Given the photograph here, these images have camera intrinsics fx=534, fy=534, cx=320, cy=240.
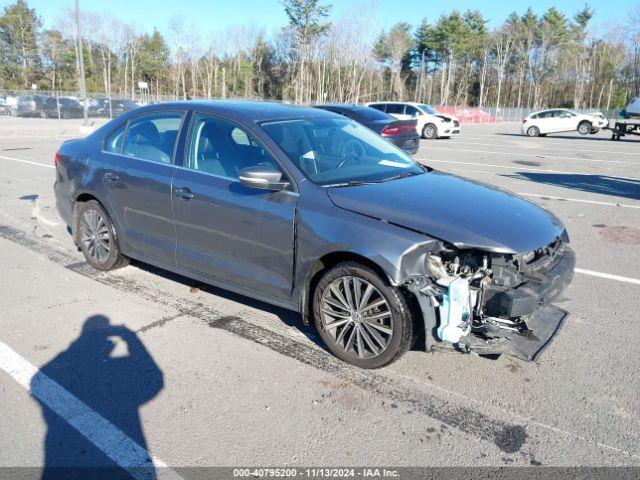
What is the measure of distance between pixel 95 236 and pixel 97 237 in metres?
0.04

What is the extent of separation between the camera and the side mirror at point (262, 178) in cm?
360

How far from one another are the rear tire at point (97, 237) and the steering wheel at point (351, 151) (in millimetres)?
2317

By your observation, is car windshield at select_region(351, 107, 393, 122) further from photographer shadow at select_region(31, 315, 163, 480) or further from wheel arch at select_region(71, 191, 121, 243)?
photographer shadow at select_region(31, 315, 163, 480)

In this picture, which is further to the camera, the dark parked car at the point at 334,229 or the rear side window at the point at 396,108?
the rear side window at the point at 396,108

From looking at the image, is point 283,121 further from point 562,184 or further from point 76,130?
point 76,130

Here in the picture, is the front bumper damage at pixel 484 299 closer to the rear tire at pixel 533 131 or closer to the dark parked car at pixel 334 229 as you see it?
the dark parked car at pixel 334 229

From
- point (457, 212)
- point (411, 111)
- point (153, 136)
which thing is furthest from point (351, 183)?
point (411, 111)

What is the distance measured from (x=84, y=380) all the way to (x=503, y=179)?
10.0 meters

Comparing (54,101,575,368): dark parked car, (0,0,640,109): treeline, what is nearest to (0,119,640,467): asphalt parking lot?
(54,101,575,368): dark parked car

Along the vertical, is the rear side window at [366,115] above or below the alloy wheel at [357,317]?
above

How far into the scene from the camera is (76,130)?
77.4ft

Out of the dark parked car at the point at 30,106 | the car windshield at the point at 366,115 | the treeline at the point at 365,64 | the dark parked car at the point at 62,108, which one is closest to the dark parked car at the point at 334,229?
the car windshield at the point at 366,115

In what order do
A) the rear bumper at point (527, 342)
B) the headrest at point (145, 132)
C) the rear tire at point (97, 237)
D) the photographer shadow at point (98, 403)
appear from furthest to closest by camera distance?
the rear tire at point (97, 237), the headrest at point (145, 132), the rear bumper at point (527, 342), the photographer shadow at point (98, 403)

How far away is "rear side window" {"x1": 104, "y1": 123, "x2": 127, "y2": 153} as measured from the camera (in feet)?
16.3
